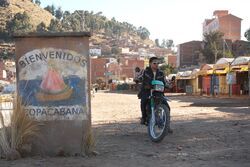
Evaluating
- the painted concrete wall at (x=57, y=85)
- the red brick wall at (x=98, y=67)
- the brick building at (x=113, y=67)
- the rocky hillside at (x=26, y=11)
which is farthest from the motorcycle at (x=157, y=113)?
the red brick wall at (x=98, y=67)

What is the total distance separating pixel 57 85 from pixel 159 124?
229cm

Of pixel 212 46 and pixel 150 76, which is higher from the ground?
pixel 212 46

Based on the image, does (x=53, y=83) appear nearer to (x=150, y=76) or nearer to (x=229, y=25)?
(x=150, y=76)

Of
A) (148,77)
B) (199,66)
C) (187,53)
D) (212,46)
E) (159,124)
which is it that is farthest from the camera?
(187,53)

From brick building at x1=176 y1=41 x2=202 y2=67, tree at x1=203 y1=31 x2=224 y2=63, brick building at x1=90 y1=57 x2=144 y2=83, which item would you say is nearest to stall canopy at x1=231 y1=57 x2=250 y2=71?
tree at x1=203 y1=31 x2=224 y2=63

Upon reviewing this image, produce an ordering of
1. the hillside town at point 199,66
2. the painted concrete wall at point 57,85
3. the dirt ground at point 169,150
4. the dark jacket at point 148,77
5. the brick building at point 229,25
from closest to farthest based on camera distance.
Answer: the dirt ground at point 169,150, the painted concrete wall at point 57,85, the dark jacket at point 148,77, the hillside town at point 199,66, the brick building at point 229,25

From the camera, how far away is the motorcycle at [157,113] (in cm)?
812

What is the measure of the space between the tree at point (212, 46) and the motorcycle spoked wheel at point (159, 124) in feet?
247

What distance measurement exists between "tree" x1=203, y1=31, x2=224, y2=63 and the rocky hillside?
6705 cm

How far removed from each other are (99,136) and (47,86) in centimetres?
247

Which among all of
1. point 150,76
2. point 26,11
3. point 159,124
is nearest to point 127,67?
point 26,11

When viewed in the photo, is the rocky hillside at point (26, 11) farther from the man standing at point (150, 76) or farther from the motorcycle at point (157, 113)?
the motorcycle at point (157, 113)

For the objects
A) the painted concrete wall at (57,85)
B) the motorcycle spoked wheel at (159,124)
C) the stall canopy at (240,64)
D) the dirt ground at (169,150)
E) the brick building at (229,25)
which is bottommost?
the dirt ground at (169,150)

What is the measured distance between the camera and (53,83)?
6.73 meters
